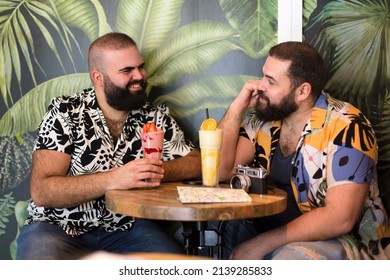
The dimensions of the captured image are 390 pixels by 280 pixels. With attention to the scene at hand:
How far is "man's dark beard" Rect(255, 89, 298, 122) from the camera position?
2.49 metres

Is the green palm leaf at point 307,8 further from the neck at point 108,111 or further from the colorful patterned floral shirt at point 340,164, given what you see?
the neck at point 108,111

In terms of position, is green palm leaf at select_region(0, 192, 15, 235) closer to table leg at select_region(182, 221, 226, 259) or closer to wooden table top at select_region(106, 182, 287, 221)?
wooden table top at select_region(106, 182, 287, 221)

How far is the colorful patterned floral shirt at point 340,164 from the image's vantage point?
90.3 inches

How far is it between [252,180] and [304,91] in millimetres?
487

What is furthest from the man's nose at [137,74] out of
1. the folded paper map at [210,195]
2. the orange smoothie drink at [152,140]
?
the folded paper map at [210,195]


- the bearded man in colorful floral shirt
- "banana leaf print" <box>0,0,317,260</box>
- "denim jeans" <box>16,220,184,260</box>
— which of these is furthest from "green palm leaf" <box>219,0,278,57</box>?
"denim jeans" <box>16,220,184,260</box>

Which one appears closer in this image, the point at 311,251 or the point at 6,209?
the point at 311,251

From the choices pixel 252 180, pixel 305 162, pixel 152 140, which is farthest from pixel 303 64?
pixel 152 140

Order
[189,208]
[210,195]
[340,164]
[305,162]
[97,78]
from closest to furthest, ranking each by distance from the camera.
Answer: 1. [189,208]
2. [210,195]
3. [340,164]
4. [305,162]
5. [97,78]

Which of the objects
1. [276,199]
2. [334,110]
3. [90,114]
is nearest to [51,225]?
[90,114]

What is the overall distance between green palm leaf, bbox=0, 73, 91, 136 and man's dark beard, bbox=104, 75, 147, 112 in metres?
0.34

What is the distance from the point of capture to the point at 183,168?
253 cm

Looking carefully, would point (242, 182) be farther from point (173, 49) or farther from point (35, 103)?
point (35, 103)

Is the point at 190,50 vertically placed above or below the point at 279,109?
above
